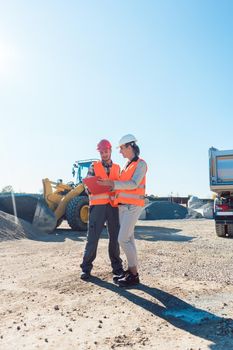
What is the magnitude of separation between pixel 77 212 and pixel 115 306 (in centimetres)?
838

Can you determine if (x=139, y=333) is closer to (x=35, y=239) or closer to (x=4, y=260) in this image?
(x=4, y=260)

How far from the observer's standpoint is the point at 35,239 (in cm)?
1114

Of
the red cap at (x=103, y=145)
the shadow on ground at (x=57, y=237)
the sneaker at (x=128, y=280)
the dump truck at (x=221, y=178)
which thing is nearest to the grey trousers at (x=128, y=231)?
the sneaker at (x=128, y=280)

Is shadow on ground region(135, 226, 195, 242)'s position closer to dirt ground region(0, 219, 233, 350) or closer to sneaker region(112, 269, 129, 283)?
dirt ground region(0, 219, 233, 350)

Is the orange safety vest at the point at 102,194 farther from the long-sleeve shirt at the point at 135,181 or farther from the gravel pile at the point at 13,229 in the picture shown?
the gravel pile at the point at 13,229

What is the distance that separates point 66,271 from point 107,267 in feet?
2.17

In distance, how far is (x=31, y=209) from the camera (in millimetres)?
13133

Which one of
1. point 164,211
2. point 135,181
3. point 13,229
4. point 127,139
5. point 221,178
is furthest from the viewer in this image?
point 164,211

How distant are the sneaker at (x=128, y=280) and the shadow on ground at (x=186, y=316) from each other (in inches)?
3.3

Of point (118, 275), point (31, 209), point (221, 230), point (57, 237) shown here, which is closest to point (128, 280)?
point (118, 275)

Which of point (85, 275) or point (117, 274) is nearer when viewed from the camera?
point (85, 275)

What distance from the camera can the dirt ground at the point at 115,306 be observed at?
10.8ft

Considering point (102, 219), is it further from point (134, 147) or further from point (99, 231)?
point (134, 147)

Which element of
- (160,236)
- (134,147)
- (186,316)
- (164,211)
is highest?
(134,147)
